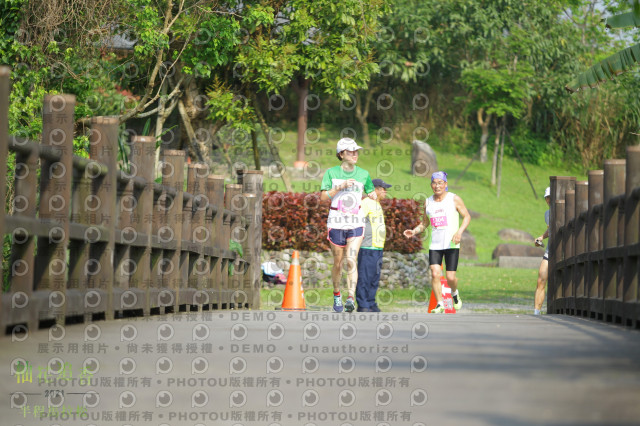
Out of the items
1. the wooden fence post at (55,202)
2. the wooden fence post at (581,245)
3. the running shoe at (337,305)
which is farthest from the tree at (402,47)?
the wooden fence post at (55,202)

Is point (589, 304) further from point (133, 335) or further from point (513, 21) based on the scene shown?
point (513, 21)

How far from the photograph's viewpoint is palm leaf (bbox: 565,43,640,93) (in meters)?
14.1

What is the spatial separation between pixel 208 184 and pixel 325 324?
12.1ft

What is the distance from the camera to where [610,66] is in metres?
14.5

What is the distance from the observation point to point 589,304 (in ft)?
31.2

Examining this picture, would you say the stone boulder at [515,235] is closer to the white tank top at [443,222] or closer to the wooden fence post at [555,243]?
the white tank top at [443,222]

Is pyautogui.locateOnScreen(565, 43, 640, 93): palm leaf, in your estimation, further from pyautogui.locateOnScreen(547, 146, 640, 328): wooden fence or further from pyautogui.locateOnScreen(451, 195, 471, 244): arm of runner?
pyautogui.locateOnScreen(451, 195, 471, 244): arm of runner

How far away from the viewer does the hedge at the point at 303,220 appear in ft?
73.1

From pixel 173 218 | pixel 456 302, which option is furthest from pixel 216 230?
pixel 456 302

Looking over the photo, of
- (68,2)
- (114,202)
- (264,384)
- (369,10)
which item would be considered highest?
(369,10)

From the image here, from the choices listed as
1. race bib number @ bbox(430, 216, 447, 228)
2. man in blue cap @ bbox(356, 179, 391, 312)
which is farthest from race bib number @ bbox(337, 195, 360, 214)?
man in blue cap @ bbox(356, 179, 391, 312)

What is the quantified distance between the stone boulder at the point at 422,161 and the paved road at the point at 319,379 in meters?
37.6

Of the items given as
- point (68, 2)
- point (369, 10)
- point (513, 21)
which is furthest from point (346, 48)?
point (513, 21)

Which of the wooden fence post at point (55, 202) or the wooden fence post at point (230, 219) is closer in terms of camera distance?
the wooden fence post at point (55, 202)
